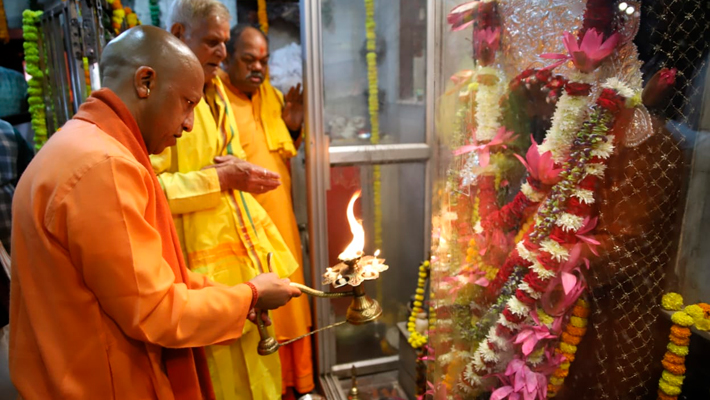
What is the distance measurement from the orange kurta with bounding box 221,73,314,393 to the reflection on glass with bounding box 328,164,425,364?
24 centimetres

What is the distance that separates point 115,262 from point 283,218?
1636 millimetres

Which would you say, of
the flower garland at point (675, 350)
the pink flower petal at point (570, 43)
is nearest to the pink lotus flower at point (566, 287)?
the flower garland at point (675, 350)

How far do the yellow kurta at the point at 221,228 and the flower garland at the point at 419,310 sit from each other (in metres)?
0.67

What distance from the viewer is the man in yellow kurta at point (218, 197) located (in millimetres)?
2027

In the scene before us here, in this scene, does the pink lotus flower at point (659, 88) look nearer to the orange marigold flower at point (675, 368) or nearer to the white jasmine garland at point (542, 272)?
the white jasmine garland at point (542, 272)

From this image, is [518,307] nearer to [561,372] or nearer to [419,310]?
[561,372]

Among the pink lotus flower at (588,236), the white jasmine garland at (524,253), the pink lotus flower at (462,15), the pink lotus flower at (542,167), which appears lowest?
the white jasmine garland at (524,253)

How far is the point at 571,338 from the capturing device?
1358mm

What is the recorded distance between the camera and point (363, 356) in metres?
2.89

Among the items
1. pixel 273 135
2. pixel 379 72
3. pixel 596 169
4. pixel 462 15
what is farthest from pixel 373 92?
pixel 596 169

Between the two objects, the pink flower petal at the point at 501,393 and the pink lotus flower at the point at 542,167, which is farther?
the pink flower petal at the point at 501,393

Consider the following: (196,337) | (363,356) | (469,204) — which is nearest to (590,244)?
(469,204)

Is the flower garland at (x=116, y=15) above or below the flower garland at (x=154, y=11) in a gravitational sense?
below

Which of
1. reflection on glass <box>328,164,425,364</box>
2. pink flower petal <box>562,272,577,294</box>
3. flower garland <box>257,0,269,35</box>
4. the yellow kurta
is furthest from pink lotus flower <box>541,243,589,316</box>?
flower garland <box>257,0,269,35</box>
